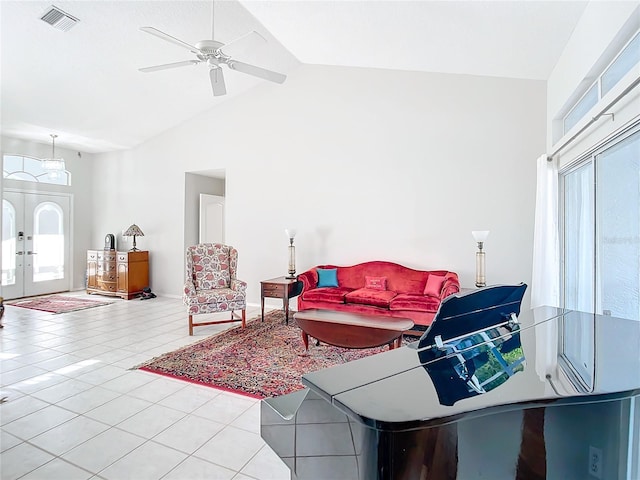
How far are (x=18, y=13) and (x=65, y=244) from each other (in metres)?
4.88

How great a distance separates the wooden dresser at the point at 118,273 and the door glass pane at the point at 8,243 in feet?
3.72

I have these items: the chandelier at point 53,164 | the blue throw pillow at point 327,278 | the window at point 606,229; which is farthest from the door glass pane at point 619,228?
the chandelier at point 53,164

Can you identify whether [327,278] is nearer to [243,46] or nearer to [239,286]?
[239,286]

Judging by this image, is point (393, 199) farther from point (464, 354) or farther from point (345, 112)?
point (464, 354)

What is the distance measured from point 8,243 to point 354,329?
658 cm

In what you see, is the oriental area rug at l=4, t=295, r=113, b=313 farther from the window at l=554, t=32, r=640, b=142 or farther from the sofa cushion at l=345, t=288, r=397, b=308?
the window at l=554, t=32, r=640, b=142

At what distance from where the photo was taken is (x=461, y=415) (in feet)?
3.31

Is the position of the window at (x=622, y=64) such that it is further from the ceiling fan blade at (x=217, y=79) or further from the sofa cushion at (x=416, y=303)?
the ceiling fan blade at (x=217, y=79)

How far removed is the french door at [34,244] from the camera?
20.7ft

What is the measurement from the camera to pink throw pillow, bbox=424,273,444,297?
434 cm

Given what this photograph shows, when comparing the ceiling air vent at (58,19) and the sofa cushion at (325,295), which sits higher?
the ceiling air vent at (58,19)

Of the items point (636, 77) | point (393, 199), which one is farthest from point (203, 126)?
point (636, 77)

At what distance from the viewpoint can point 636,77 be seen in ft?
5.89

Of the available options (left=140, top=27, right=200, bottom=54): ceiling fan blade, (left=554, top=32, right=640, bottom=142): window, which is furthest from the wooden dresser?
(left=554, top=32, right=640, bottom=142): window
